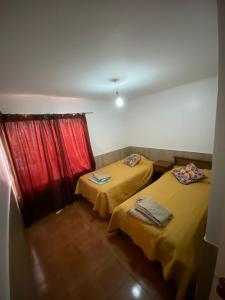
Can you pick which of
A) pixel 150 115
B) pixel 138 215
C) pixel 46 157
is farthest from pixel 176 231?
pixel 150 115

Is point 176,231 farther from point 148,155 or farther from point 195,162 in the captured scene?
point 148,155

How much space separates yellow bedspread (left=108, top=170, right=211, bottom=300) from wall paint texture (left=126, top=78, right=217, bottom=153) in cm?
112

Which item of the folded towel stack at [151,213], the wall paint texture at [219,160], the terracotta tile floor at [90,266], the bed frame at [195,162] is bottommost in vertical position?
the terracotta tile floor at [90,266]

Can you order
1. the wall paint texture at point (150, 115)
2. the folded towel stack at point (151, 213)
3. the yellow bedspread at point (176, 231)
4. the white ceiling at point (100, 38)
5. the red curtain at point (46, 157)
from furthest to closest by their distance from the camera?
the wall paint texture at point (150, 115)
the red curtain at point (46, 157)
the folded towel stack at point (151, 213)
the yellow bedspread at point (176, 231)
the white ceiling at point (100, 38)

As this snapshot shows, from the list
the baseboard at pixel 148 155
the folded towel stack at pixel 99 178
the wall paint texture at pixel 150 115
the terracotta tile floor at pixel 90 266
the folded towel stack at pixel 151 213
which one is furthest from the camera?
the baseboard at pixel 148 155

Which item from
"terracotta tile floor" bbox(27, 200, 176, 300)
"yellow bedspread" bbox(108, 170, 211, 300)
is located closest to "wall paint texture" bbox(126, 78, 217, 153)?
"yellow bedspread" bbox(108, 170, 211, 300)

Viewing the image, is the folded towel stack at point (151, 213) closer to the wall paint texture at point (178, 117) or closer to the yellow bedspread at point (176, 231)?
the yellow bedspread at point (176, 231)

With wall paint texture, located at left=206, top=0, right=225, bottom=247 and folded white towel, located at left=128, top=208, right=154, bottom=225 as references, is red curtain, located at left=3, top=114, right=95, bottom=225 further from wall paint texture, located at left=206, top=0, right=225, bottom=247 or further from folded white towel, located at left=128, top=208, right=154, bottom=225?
wall paint texture, located at left=206, top=0, right=225, bottom=247

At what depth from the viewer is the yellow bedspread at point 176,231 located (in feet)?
4.06

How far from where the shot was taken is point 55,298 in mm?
1419

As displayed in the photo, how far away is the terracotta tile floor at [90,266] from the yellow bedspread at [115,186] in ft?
1.20

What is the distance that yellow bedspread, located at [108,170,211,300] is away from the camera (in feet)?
4.06

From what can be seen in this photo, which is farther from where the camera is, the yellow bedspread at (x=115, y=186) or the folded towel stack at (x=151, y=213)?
the yellow bedspread at (x=115, y=186)

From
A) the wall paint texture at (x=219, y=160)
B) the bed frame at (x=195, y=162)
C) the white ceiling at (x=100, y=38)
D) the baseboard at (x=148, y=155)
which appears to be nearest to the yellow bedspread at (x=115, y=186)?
the baseboard at (x=148, y=155)
